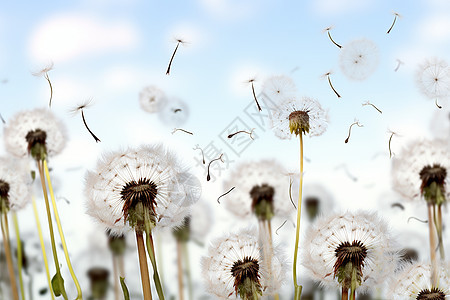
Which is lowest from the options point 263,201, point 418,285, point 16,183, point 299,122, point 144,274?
point 144,274

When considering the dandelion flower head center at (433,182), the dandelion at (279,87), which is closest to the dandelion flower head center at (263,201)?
the dandelion flower head center at (433,182)

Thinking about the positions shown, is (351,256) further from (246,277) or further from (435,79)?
(435,79)

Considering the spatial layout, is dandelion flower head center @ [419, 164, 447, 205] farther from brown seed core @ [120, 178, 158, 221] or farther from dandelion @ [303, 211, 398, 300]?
brown seed core @ [120, 178, 158, 221]

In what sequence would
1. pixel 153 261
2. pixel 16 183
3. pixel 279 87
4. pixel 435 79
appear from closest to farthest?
pixel 153 261 → pixel 279 87 → pixel 435 79 → pixel 16 183

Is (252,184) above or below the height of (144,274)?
above

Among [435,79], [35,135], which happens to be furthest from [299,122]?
[35,135]

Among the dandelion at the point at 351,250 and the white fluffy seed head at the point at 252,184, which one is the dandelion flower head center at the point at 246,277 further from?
the white fluffy seed head at the point at 252,184
